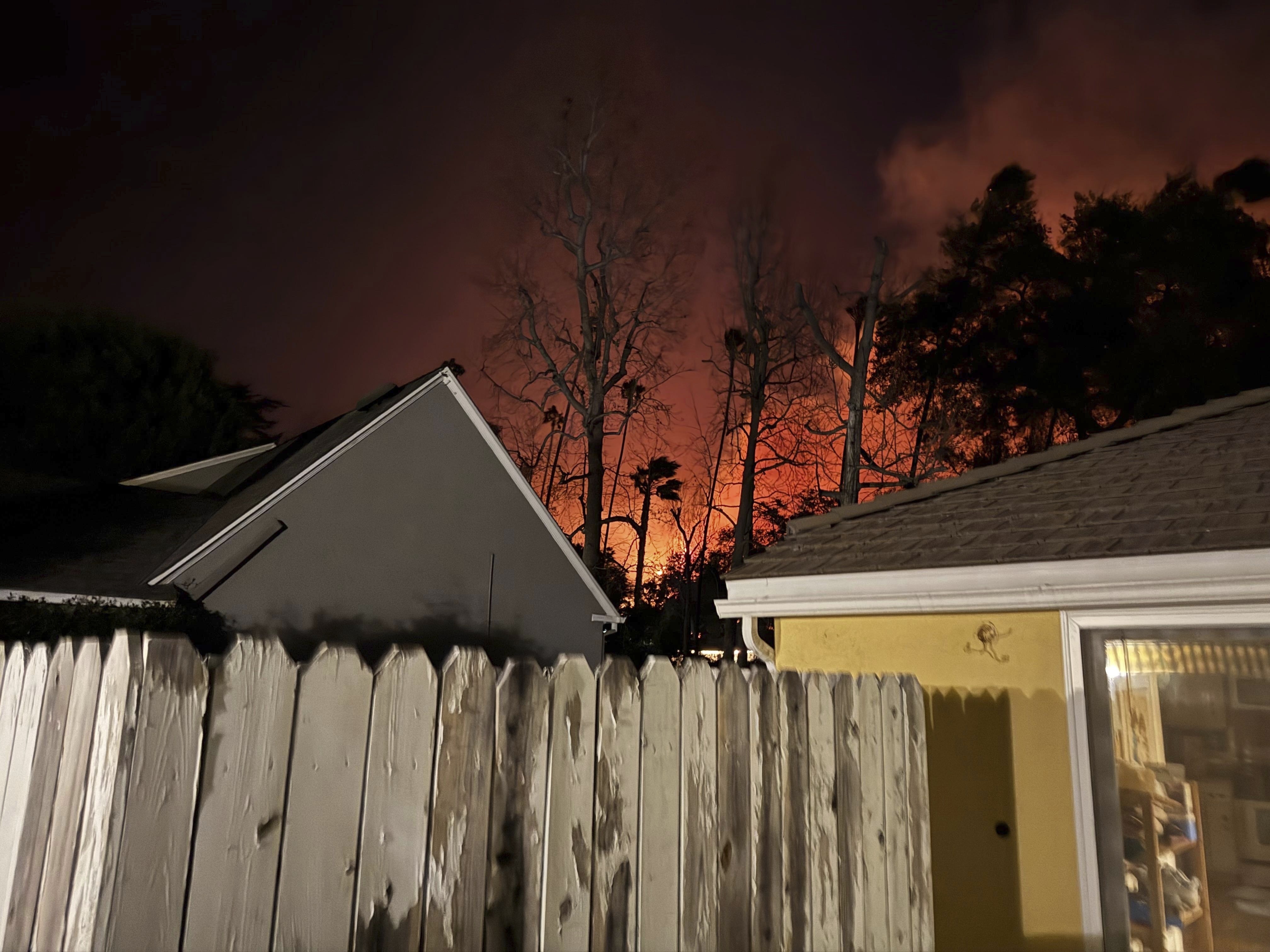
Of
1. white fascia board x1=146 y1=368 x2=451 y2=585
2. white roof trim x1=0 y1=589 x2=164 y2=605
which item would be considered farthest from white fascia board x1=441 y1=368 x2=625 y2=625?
white roof trim x1=0 y1=589 x2=164 y2=605

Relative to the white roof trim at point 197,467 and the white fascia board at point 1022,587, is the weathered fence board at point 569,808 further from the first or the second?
the white roof trim at point 197,467

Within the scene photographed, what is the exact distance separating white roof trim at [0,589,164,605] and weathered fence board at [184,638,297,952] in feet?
32.5

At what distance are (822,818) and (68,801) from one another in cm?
250

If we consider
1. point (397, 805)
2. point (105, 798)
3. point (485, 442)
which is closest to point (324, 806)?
point (397, 805)

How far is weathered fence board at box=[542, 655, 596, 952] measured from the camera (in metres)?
2.43

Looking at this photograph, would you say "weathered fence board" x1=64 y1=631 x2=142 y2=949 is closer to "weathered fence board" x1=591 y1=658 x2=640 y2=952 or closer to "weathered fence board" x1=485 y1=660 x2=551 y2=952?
"weathered fence board" x1=485 y1=660 x2=551 y2=952

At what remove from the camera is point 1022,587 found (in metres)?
4.64

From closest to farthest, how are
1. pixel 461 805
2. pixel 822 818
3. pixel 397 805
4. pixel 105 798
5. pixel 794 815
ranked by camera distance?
pixel 105 798
pixel 397 805
pixel 461 805
pixel 794 815
pixel 822 818

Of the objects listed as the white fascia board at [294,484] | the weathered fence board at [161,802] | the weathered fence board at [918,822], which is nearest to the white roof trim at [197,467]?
the white fascia board at [294,484]

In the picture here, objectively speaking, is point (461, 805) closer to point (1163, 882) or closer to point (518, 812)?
point (518, 812)

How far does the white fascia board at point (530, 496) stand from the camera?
573 inches

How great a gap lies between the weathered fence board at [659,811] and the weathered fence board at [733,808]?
0.21 meters

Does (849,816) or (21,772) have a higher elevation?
(21,772)

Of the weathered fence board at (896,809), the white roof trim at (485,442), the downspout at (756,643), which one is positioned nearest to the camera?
the weathered fence board at (896,809)
